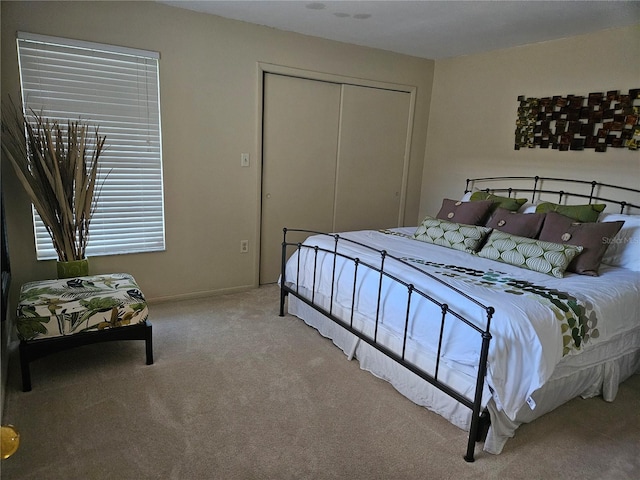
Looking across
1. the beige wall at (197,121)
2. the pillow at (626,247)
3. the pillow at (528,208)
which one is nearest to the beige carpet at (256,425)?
the pillow at (626,247)

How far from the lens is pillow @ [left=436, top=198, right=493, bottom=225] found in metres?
3.27

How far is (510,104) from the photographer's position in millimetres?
3805

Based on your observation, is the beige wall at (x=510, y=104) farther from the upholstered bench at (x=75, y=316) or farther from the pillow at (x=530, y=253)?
the upholstered bench at (x=75, y=316)

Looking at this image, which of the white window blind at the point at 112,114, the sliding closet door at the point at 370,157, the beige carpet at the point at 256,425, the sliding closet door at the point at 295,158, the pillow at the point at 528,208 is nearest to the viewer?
the beige carpet at the point at 256,425

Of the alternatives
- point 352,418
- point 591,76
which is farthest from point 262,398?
point 591,76

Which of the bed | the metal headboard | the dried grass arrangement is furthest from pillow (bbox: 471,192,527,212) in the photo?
the dried grass arrangement

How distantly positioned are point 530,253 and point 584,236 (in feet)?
1.23

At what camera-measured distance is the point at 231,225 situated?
12.1 feet

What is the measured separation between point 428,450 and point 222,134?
108 inches

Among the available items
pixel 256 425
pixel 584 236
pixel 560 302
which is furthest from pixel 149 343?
pixel 584 236

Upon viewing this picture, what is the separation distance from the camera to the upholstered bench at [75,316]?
7.26ft

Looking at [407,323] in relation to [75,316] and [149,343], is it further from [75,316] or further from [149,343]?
[75,316]

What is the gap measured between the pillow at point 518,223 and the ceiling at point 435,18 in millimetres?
1365

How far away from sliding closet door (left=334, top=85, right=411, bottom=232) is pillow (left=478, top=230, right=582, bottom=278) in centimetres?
172
